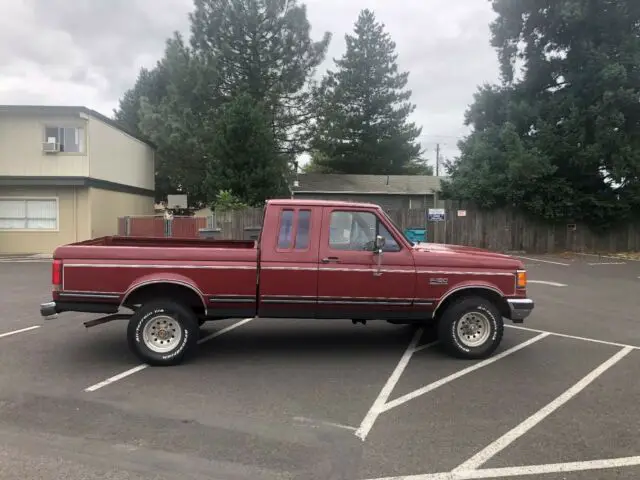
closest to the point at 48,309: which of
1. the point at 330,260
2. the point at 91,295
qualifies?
the point at 91,295

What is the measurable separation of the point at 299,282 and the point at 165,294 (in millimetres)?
1596

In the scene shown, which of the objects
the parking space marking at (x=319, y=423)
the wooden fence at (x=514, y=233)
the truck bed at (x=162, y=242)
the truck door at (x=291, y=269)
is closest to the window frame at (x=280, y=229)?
the truck door at (x=291, y=269)

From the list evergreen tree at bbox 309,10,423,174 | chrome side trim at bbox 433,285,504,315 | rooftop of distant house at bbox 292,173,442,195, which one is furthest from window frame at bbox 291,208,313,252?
evergreen tree at bbox 309,10,423,174

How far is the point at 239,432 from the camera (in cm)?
460

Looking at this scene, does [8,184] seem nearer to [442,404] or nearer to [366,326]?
[366,326]

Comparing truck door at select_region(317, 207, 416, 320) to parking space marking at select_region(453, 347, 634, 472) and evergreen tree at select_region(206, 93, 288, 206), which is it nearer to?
parking space marking at select_region(453, 347, 634, 472)

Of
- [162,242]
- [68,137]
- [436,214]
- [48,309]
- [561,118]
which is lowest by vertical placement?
[48,309]

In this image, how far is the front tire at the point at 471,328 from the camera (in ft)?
22.3

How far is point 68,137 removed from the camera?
73.8 feet

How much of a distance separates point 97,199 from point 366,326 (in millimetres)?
17850

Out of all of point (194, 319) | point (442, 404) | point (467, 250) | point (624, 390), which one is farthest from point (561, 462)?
point (194, 319)

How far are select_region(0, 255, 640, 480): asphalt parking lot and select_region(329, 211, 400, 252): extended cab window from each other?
4.62ft

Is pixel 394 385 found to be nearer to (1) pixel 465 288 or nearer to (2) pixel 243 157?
(1) pixel 465 288

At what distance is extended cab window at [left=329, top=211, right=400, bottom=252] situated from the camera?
22.1 ft
